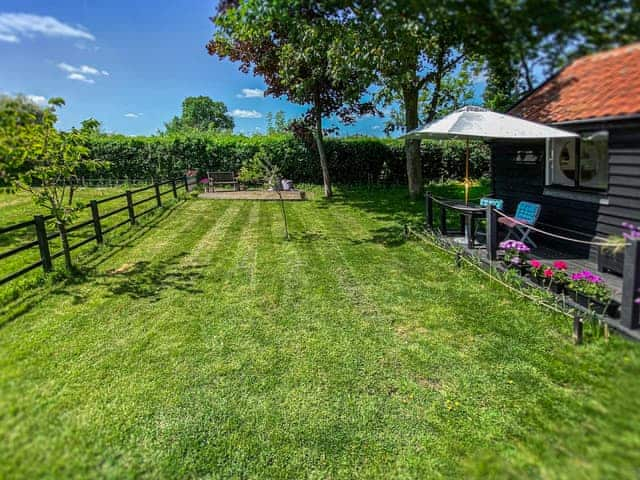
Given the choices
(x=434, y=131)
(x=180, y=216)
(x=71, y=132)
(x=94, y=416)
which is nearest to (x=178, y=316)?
(x=94, y=416)

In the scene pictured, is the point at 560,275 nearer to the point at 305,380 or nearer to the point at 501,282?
the point at 501,282

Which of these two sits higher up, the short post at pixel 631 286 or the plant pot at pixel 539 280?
the short post at pixel 631 286

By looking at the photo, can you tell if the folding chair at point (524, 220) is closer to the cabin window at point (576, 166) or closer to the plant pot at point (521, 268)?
the cabin window at point (576, 166)

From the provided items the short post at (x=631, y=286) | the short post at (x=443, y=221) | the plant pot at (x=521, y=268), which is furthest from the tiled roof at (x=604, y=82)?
the short post at (x=443, y=221)

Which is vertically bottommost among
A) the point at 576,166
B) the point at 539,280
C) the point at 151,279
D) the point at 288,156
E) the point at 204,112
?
the point at 539,280

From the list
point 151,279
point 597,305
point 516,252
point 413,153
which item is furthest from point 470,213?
point 413,153

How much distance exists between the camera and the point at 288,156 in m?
19.3

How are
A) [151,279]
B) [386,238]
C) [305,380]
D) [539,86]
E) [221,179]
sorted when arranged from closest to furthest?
[539,86] < [305,380] < [151,279] < [386,238] < [221,179]

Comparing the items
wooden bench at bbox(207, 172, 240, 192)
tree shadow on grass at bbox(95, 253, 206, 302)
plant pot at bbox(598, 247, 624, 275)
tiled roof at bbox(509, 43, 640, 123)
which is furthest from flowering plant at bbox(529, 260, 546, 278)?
wooden bench at bbox(207, 172, 240, 192)

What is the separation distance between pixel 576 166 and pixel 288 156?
1487cm

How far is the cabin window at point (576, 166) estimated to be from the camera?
17.3 feet

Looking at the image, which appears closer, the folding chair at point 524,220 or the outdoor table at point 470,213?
the folding chair at point 524,220

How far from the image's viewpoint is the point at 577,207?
5.84 meters

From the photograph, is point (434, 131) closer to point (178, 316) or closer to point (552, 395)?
point (552, 395)
